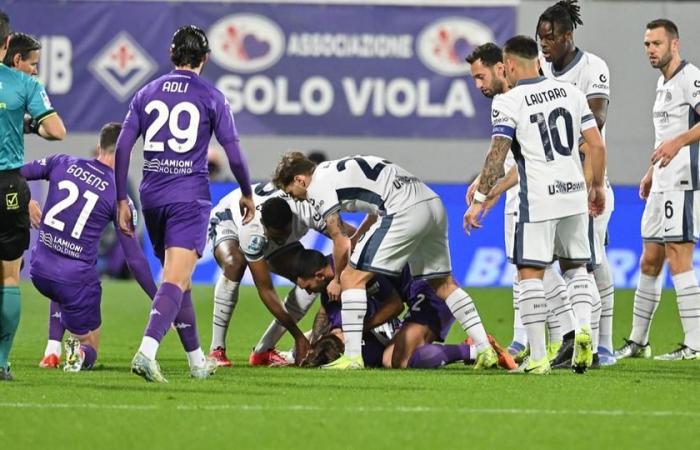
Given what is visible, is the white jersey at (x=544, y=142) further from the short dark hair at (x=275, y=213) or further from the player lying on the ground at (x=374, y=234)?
the short dark hair at (x=275, y=213)

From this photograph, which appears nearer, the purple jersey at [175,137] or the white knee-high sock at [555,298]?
the purple jersey at [175,137]

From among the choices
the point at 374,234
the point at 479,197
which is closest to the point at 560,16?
the point at 479,197

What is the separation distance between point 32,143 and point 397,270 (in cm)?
1373

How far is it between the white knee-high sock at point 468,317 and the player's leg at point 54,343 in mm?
2555

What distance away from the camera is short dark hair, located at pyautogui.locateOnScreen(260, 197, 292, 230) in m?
9.12

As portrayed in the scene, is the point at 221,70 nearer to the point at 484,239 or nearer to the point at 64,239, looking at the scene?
the point at 484,239

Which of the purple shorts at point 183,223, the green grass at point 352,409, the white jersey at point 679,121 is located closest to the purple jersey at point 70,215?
the green grass at point 352,409

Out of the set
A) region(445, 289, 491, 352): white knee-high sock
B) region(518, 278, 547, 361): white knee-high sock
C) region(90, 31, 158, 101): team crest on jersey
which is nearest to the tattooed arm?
region(518, 278, 547, 361): white knee-high sock

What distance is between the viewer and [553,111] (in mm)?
8328

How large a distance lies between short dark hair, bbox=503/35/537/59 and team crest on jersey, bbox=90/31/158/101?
12.9m

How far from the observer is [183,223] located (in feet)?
25.6

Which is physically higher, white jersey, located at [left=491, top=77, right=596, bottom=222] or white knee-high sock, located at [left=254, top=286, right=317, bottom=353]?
white jersey, located at [left=491, top=77, right=596, bottom=222]

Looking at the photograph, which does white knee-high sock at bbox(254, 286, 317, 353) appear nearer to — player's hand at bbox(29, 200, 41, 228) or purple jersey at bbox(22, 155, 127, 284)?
purple jersey at bbox(22, 155, 127, 284)

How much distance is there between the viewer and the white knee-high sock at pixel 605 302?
9625mm
